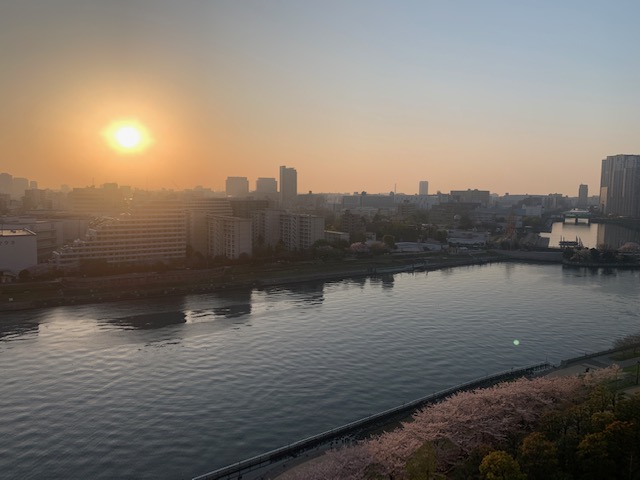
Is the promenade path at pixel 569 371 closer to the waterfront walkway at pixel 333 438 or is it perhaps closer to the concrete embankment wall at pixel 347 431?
the waterfront walkway at pixel 333 438

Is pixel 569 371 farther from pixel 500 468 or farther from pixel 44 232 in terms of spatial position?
pixel 44 232

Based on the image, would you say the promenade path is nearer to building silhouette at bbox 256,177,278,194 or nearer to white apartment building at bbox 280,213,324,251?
white apartment building at bbox 280,213,324,251

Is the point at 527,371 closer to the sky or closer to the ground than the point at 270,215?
closer to the ground

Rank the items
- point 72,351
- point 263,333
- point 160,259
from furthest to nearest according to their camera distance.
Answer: point 160,259, point 263,333, point 72,351

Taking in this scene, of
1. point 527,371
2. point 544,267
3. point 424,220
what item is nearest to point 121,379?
point 527,371

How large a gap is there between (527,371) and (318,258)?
1081cm

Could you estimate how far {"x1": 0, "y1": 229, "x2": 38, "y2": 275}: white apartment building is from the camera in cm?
1241

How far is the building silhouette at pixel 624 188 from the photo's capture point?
4469cm

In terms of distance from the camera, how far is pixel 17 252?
12.6 metres

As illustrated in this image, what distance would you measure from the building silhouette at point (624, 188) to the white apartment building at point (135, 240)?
1695 inches

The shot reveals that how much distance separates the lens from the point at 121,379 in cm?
656

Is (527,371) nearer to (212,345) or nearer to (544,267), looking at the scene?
(212,345)

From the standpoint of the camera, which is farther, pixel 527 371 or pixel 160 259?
pixel 160 259

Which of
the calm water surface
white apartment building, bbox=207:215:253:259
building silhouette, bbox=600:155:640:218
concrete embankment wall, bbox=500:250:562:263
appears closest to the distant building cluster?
white apartment building, bbox=207:215:253:259
